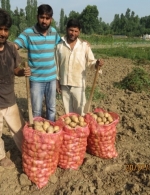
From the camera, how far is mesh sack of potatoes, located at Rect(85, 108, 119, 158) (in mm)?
2965

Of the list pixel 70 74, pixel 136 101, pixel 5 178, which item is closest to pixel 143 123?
pixel 136 101

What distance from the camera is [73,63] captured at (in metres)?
3.32

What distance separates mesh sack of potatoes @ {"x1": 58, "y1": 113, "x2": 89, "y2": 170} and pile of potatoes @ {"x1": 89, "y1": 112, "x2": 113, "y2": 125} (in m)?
0.17

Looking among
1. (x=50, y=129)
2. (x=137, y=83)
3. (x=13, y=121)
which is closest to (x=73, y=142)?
(x=50, y=129)

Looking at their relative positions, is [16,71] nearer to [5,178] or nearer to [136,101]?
[5,178]

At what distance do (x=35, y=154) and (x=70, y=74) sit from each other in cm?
127

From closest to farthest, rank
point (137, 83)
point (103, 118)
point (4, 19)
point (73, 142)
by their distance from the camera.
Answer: point (4, 19), point (73, 142), point (103, 118), point (137, 83)

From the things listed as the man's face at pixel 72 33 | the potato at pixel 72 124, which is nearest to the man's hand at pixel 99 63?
the man's face at pixel 72 33

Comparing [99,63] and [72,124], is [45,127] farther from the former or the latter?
[99,63]

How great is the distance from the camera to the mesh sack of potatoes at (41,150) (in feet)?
8.30

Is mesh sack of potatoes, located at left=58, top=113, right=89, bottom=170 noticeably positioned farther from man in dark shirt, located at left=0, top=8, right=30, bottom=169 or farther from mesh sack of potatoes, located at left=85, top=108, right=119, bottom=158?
man in dark shirt, located at left=0, top=8, right=30, bottom=169

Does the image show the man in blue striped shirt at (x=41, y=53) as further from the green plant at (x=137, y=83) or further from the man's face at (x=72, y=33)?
the green plant at (x=137, y=83)

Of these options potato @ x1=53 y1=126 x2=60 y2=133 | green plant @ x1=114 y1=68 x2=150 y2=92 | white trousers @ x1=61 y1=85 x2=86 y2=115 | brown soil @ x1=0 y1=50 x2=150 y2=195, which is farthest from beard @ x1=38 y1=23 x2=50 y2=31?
green plant @ x1=114 y1=68 x2=150 y2=92

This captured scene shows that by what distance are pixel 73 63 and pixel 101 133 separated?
104cm
